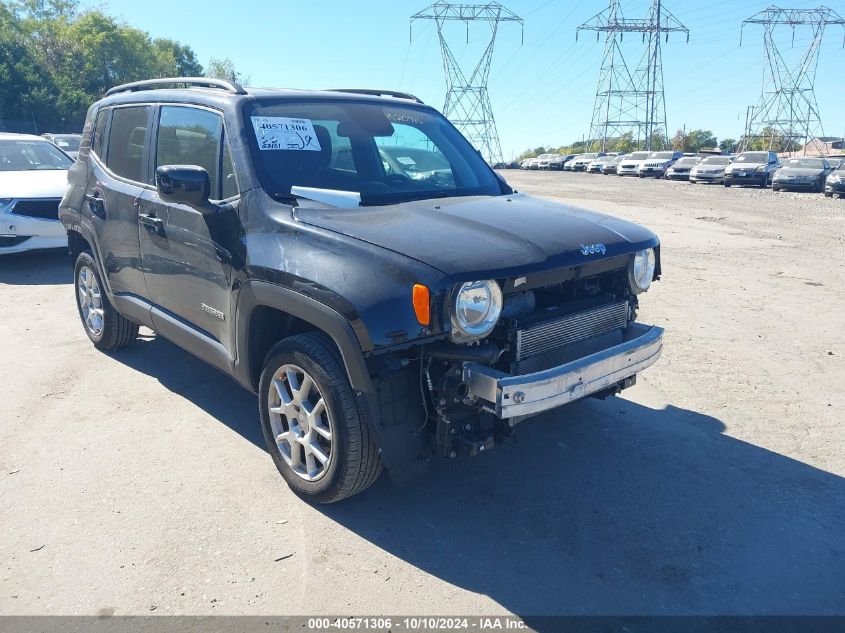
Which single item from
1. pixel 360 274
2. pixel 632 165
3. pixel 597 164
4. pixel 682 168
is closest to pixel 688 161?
pixel 682 168

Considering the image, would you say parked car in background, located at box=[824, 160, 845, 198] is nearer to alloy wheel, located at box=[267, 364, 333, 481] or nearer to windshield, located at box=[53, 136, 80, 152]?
windshield, located at box=[53, 136, 80, 152]

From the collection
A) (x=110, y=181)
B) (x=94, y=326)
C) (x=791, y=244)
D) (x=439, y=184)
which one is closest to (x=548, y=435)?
(x=439, y=184)

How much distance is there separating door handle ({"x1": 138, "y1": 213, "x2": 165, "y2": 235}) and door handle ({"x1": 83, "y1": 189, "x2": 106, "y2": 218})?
0.70 metres

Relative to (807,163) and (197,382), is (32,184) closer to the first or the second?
(197,382)

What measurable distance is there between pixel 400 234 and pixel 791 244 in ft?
35.0

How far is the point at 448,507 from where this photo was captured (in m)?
3.38

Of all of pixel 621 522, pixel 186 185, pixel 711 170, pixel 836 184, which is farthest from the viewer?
pixel 711 170

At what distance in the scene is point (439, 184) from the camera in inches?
165

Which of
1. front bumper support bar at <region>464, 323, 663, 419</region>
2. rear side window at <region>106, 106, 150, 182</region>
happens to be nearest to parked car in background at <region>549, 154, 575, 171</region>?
rear side window at <region>106, 106, 150, 182</region>

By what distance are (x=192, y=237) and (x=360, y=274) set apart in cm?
148

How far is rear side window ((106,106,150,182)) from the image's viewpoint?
452 centimetres

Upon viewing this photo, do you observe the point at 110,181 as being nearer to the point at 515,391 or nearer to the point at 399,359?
the point at 399,359

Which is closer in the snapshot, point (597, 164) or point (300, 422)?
point (300, 422)

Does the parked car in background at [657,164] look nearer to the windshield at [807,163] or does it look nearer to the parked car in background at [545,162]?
the windshield at [807,163]
